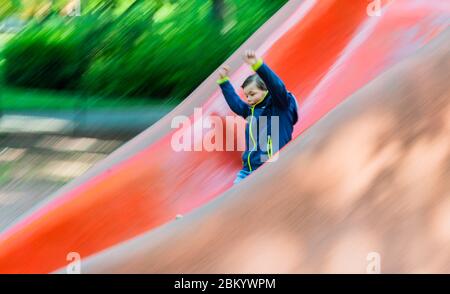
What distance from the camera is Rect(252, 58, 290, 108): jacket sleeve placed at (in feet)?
9.23

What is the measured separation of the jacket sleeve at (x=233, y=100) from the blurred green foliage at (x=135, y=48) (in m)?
2.04

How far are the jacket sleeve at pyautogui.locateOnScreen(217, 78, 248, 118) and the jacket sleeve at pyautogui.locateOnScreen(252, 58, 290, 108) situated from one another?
223mm

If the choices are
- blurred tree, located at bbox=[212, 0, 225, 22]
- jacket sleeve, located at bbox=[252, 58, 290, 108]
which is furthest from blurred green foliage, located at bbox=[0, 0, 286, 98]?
jacket sleeve, located at bbox=[252, 58, 290, 108]

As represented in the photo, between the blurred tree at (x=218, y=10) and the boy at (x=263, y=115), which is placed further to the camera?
the blurred tree at (x=218, y=10)

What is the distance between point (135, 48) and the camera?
5.19 m

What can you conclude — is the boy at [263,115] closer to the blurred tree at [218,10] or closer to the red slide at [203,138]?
the red slide at [203,138]

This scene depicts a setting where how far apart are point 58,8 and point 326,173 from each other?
10.7 feet

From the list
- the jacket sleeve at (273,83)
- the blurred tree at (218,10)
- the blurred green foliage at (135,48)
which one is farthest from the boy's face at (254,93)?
the blurred tree at (218,10)

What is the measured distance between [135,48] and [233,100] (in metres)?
2.19

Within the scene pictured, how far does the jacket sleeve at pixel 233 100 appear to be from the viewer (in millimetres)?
3156

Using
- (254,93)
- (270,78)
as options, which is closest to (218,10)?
(254,93)
